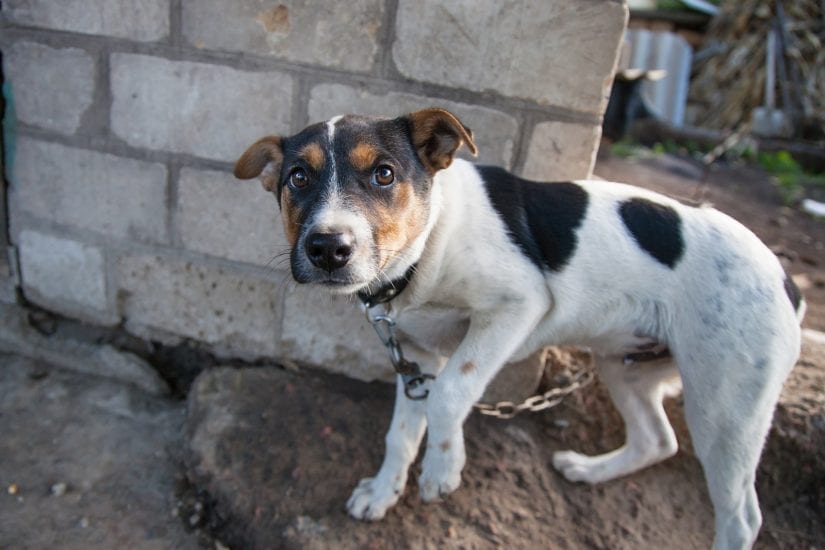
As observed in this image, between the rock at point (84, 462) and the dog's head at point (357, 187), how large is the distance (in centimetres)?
148

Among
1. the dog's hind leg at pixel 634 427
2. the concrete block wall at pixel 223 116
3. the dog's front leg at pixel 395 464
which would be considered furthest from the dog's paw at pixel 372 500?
the dog's hind leg at pixel 634 427

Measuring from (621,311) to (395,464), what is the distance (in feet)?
3.91

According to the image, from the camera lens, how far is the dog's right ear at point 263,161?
248cm

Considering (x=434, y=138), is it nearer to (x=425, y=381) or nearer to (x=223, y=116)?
(x=425, y=381)

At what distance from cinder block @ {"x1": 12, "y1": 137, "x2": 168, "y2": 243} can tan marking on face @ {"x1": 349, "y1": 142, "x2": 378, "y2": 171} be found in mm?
1513

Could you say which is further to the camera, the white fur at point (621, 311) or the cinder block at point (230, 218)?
the cinder block at point (230, 218)

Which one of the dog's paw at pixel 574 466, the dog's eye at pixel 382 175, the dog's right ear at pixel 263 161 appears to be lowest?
the dog's paw at pixel 574 466

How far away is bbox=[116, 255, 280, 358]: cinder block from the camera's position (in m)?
3.49

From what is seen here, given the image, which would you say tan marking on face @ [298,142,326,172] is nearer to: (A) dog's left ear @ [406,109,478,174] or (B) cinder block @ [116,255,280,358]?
(A) dog's left ear @ [406,109,478,174]

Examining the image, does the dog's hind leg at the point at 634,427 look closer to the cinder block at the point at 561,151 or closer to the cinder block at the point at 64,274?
the cinder block at the point at 561,151

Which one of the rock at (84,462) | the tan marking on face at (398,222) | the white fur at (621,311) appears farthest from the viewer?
the rock at (84,462)

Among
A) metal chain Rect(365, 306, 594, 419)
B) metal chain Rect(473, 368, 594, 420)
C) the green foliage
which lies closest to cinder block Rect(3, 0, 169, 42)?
metal chain Rect(365, 306, 594, 419)

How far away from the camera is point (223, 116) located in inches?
125

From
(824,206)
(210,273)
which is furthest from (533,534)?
(824,206)
